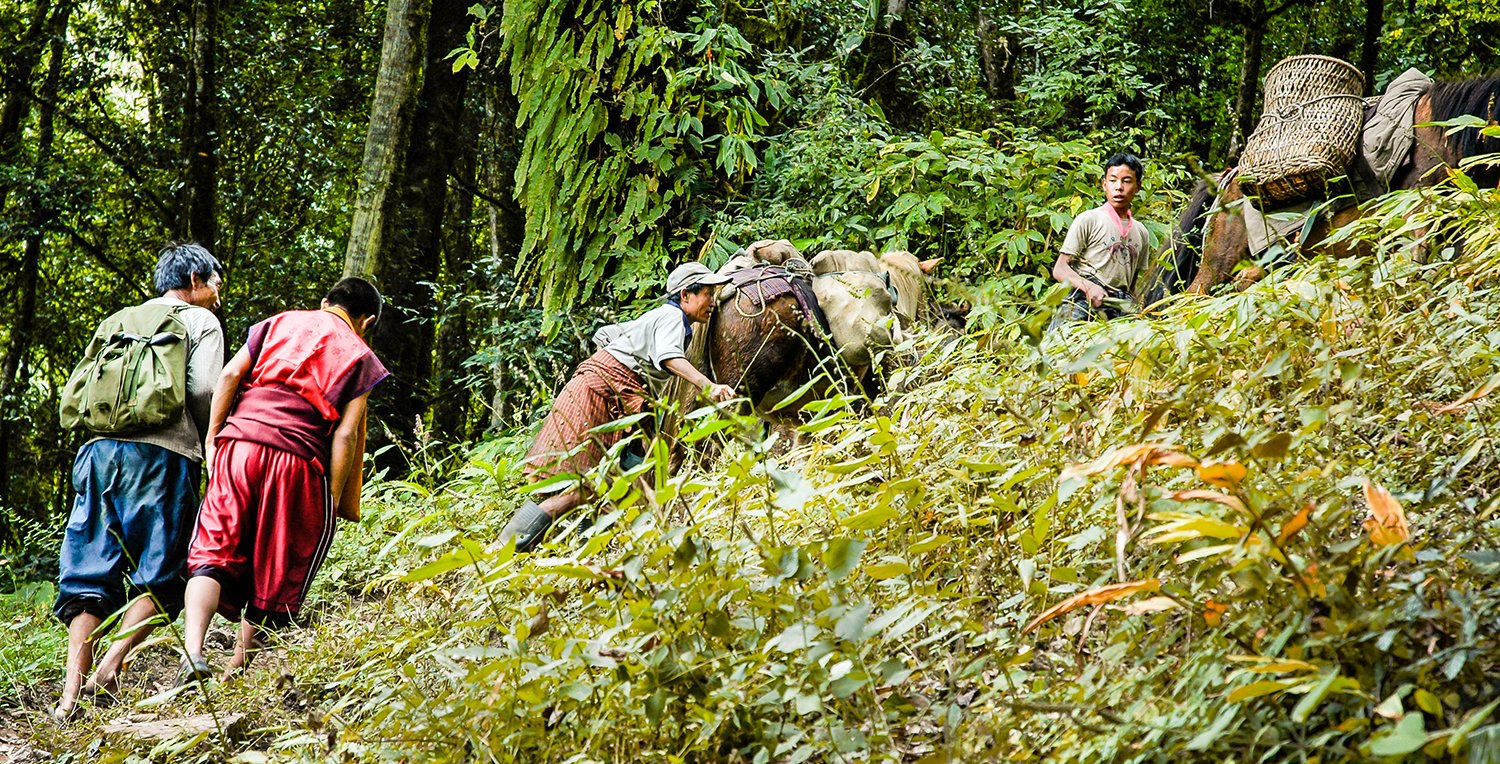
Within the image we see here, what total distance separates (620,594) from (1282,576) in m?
1.57

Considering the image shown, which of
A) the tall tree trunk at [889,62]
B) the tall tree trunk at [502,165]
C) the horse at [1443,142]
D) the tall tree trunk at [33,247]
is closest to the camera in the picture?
the horse at [1443,142]

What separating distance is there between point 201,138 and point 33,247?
2672 millimetres

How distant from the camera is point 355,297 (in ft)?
18.5

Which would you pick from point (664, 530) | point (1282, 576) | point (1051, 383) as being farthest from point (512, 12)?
point (1282, 576)

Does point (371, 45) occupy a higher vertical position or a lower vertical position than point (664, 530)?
higher

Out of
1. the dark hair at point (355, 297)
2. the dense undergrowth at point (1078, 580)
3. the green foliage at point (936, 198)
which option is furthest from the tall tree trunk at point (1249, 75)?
the dark hair at point (355, 297)

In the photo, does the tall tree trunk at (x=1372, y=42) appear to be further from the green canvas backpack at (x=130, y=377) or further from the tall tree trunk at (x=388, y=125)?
the green canvas backpack at (x=130, y=377)

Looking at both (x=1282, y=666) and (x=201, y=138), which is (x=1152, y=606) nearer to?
(x=1282, y=666)

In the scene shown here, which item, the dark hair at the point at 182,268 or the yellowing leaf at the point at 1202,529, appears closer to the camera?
the yellowing leaf at the point at 1202,529

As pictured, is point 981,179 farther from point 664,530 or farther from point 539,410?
point 664,530

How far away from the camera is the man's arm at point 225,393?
528cm

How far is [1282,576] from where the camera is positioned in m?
2.29

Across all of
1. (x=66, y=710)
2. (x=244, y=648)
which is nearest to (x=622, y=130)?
(x=244, y=648)

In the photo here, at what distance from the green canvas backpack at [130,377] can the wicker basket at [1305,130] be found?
17.1 feet
